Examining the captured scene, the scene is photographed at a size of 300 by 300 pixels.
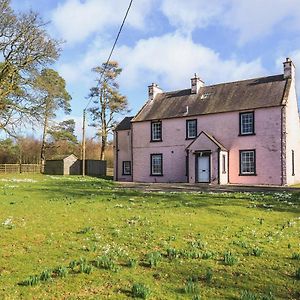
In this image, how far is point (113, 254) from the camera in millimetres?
8172

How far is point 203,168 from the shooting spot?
34.8 metres

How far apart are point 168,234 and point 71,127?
53.1 meters

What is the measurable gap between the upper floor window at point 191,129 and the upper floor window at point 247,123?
15.0ft

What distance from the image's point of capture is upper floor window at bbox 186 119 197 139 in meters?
36.6

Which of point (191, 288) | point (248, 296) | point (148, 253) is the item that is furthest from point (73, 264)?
point (248, 296)

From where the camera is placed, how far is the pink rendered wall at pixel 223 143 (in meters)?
32.5

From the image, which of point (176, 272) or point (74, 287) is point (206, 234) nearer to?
point (176, 272)

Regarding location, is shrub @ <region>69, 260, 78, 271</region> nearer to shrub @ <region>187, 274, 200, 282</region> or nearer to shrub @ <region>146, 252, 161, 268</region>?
shrub @ <region>146, 252, 161, 268</region>

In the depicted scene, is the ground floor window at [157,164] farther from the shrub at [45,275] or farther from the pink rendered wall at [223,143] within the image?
the shrub at [45,275]

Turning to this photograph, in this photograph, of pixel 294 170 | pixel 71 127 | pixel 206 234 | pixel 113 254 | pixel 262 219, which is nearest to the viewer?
pixel 113 254

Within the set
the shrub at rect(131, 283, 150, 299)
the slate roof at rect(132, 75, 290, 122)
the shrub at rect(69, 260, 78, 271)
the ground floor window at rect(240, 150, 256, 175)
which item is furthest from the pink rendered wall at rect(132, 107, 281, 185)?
the shrub at rect(131, 283, 150, 299)

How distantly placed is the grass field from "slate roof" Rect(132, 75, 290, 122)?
21.0 m

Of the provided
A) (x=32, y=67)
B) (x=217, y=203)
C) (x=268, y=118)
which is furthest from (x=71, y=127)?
(x=217, y=203)

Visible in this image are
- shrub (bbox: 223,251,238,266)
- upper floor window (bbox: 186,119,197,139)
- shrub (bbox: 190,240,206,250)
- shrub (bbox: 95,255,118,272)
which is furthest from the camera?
upper floor window (bbox: 186,119,197,139)
